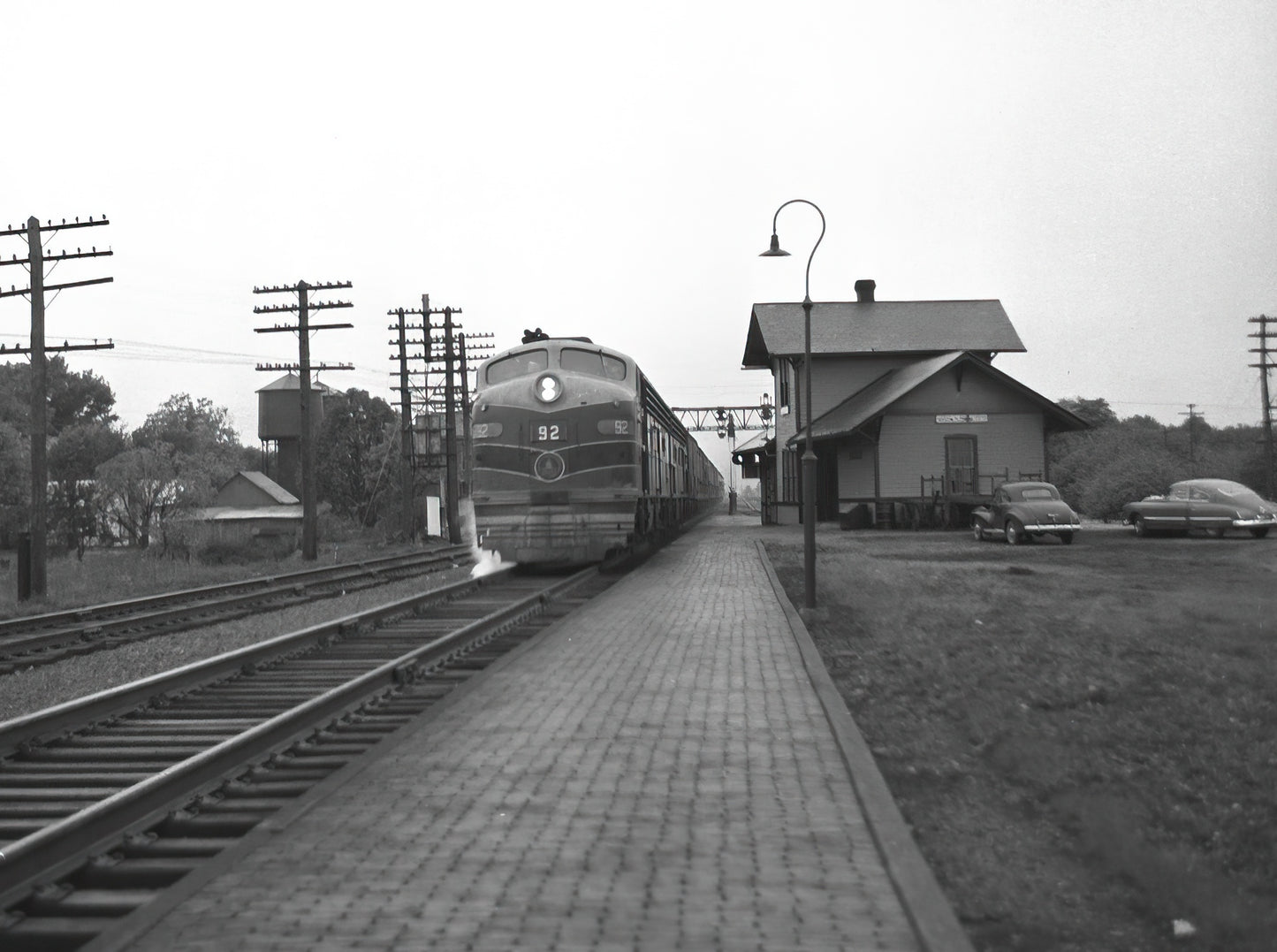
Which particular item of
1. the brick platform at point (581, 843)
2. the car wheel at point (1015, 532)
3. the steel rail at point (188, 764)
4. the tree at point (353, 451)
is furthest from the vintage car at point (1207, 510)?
the tree at point (353, 451)

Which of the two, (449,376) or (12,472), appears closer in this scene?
(449,376)

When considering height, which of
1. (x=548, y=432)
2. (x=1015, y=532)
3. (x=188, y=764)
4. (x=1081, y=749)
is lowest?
(x=1081, y=749)

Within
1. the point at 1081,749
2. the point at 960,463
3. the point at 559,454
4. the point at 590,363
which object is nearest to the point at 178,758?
the point at 1081,749

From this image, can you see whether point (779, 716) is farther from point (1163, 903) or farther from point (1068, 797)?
point (1163, 903)

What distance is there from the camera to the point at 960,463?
34375 mm

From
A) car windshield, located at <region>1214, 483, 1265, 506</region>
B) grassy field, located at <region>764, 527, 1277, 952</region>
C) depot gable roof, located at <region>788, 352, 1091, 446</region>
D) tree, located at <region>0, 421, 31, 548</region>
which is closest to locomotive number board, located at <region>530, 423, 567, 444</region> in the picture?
grassy field, located at <region>764, 527, 1277, 952</region>

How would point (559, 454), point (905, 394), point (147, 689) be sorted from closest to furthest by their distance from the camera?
point (147, 689) < point (559, 454) < point (905, 394)

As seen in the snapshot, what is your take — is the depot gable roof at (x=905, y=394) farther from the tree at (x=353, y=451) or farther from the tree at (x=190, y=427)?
the tree at (x=190, y=427)

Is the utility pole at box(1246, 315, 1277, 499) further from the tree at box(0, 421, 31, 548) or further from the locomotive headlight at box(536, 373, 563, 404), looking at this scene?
the tree at box(0, 421, 31, 548)

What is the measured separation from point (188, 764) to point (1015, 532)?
23409 mm

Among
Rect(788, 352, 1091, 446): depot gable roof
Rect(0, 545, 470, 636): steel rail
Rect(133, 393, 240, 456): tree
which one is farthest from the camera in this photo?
Rect(133, 393, 240, 456): tree

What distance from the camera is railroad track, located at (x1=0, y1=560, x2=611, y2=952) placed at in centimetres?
453

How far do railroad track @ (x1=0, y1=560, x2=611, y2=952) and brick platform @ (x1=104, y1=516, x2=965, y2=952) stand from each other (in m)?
0.38

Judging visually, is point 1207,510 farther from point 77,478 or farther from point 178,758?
point 77,478
